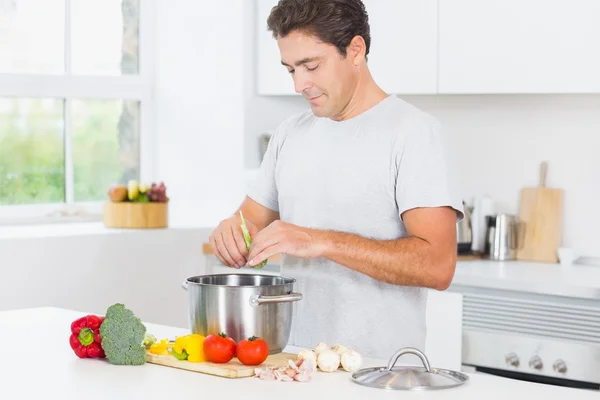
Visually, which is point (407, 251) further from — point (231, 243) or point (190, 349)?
point (190, 349)

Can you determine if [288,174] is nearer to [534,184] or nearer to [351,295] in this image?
[351,295]

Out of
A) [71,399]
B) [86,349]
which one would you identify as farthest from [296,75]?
[71,399]

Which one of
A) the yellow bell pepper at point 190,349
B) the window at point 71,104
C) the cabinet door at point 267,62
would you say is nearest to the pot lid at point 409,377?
the yellow bell pepper at point 190,349

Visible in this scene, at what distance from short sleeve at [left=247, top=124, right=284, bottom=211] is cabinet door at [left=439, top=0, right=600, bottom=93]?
1.42 meters

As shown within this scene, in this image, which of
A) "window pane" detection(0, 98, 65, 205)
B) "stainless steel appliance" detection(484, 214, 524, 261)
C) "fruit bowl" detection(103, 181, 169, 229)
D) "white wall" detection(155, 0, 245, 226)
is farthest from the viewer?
"white wall" detection(155, 0, 245, 226)

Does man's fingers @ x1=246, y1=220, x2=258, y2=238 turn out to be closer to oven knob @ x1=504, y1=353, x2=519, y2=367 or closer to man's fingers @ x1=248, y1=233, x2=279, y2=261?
man's fingers @ x1=248, y1=233, x2=279, y2=261

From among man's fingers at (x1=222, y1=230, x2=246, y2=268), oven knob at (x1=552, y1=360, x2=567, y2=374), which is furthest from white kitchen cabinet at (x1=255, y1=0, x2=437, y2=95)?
man's fingers at (x1=222, y1=230, x2=246, y2=268)

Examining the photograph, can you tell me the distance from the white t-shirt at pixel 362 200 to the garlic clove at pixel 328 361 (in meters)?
0.49

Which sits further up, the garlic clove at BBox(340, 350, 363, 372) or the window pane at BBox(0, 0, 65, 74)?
the window pane at BBox(0, 0, 65, 74)

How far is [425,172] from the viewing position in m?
2.45

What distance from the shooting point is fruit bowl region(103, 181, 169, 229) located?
4426mm

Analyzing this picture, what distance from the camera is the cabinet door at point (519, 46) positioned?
148 inches

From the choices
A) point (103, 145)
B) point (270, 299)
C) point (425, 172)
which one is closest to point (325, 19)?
point (425, 172)

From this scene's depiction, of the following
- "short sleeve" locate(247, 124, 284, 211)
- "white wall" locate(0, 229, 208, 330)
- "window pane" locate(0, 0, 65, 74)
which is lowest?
"white wall" locate(0, 229, 208, 330)
